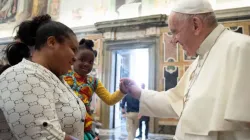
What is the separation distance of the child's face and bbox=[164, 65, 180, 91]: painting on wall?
6.36 metres

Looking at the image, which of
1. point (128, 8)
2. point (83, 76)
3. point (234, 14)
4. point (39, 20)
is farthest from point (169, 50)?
point (39, 20)

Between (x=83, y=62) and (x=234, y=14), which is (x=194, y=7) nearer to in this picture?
(x=83, y=62)

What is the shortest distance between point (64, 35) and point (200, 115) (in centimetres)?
Result: 100

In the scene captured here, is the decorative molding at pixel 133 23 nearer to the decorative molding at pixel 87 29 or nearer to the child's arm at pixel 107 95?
the decorative molding at pixel 87 29

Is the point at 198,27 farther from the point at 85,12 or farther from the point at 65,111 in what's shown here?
the point at 85,12

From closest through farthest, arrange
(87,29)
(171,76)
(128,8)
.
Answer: (171,76)
(128,8)
(87,29)

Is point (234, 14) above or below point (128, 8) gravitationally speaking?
below

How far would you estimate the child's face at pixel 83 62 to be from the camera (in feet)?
8.21

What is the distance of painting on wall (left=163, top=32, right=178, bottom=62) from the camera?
8782 mm

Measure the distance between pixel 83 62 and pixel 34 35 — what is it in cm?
115

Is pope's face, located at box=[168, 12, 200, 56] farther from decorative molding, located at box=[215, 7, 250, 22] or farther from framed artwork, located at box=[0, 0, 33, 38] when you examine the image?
framed artwork, located at box=[0, 0, 33, 38]

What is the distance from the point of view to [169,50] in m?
8.89

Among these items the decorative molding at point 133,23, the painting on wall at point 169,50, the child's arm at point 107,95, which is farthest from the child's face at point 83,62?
the decorative molding at point 133,23

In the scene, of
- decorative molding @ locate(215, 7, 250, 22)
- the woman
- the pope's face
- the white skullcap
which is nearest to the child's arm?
the pope's face
